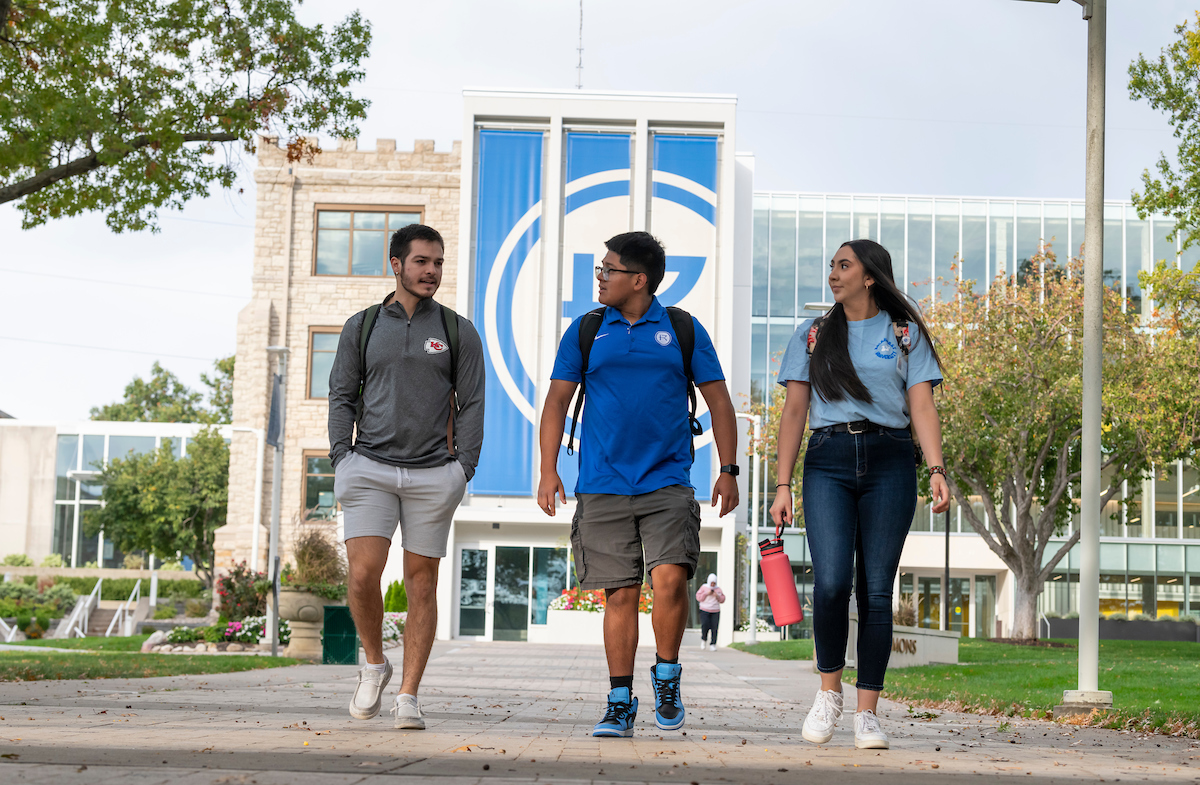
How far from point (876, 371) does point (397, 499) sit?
6.77ft

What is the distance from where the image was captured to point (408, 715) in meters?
4.96

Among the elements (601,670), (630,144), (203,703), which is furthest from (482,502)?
(203,703)

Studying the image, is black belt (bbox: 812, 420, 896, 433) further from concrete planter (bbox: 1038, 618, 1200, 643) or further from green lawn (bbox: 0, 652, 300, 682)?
concrete planter (bbox: 1038, 618, 1200, 643)

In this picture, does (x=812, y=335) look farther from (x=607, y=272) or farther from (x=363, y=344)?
(x=363, y=344)

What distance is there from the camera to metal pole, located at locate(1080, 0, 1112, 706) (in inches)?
355

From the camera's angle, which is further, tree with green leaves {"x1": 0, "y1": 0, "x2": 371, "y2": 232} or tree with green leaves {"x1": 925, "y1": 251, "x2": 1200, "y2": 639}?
tree with green leaves {"x1": 925, "y1": 251, "x2": 1200, "y2": 639}

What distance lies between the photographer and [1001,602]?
47844 millimetres

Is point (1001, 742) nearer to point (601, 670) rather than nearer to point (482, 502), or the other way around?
point (601, 670)

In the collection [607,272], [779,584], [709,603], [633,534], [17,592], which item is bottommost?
[17,592]

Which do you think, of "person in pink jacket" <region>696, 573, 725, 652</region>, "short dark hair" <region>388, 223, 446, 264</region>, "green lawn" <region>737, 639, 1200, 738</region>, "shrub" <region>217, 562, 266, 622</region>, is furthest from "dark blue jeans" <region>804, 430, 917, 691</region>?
"person in pink jacket" <region>696, 573, 725, 652</region>

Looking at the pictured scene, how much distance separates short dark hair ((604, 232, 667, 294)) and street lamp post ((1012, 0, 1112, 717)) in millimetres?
4770

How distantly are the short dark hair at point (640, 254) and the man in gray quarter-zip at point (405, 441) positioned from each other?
0.72 metres

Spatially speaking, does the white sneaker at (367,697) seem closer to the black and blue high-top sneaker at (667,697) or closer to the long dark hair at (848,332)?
the black and blue high-top sneaker at (667,697)

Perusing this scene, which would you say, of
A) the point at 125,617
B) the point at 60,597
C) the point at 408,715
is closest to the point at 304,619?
the point at 408,715
